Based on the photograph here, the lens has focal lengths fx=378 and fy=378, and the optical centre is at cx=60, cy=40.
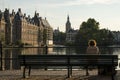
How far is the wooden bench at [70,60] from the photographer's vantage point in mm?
14141

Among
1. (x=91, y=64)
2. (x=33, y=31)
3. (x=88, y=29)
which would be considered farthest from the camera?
(x=33, y=31)

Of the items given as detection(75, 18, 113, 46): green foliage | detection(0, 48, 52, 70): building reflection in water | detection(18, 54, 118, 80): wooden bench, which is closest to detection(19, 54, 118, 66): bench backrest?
detection(18, 54, 118, 80): wooden bench

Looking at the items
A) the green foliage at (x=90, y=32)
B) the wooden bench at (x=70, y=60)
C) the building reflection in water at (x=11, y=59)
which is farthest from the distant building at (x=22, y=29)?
the wooden bench at (x=70, y=60)

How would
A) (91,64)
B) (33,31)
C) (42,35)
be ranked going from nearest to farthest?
(91,64) → (33,31) → (42,35)

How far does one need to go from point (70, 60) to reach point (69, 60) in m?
0.04

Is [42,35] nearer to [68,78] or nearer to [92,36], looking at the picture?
[92,36]

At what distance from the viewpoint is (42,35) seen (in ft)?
560

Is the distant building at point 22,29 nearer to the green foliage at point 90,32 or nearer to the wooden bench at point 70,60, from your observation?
the green foliage at point 90,32

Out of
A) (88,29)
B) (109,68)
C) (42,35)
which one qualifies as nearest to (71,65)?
→ (109,68)

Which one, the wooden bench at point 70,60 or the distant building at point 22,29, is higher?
the distant building at point 22,29

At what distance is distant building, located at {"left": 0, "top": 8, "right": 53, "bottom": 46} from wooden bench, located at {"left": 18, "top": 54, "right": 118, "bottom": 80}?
335ft

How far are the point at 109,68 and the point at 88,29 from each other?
112049mm

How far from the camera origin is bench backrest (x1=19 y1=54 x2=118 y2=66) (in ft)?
46.4

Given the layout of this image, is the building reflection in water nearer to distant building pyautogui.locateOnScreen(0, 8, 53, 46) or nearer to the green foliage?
distant building pyautogui.locateOnScreen(0, 8, 53, 46)
